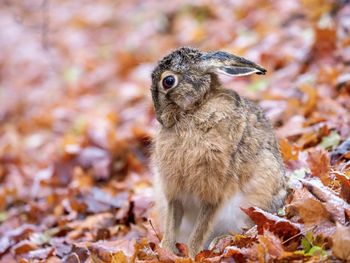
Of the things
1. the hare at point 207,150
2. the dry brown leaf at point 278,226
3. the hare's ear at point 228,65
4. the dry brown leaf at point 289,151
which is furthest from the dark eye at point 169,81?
the dry brown leaf at point 289,151

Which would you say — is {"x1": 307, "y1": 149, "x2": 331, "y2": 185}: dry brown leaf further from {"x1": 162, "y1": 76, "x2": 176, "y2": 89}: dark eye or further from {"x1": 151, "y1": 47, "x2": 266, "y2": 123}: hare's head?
{"x1": 162, "y1": 76, "x2": 176, "y2": 89}: dark eye

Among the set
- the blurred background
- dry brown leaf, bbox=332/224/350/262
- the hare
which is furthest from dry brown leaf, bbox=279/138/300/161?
dry brown leaf, bbox=332/224/350/262

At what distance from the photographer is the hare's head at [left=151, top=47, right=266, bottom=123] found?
4.49 metres

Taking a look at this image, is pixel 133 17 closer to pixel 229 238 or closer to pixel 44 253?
pixel 44 253

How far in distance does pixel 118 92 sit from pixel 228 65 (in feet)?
20.2

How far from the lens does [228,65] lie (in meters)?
4.44

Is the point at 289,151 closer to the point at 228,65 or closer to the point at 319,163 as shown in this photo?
the point at 319,163

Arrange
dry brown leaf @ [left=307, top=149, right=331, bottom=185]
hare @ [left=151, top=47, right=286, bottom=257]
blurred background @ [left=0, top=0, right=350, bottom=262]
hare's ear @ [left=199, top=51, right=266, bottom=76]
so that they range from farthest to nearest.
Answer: blurred background @ [left=0, top=0, right=350, bottom=262] → dry brown leaf @ [left=307, top=149, right=331, bottom=185] → hare @ [left=151, top=47, right=286, bottom=257] → hare's ear @ [left=199, top=51, right=266, bottom=76]

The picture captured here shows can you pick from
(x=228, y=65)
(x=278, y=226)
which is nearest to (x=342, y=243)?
(x=278, y=226)

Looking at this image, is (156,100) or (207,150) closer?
(207,150)

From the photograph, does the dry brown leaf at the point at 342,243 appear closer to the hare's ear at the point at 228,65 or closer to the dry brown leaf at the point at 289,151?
the hare's ear at the point at 228,65

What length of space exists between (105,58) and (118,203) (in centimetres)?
647

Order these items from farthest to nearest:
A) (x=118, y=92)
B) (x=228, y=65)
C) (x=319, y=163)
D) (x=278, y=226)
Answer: (x=118, y=92) < (x=319, y=163) < (x=228, y=65) < (x=278, y=226)

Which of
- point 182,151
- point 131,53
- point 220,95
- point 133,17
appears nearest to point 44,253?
point 182,151
